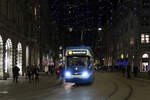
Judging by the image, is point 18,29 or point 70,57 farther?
point 18,29

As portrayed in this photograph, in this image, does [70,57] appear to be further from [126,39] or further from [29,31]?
[126,39]

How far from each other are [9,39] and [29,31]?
41.1ft

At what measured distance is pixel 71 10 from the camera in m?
68.2

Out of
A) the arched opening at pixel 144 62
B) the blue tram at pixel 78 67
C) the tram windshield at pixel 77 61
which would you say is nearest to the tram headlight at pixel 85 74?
the blue tram at pixel 78 67

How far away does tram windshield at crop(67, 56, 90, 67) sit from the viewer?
2653cm

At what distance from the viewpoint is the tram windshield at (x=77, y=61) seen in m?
26.5

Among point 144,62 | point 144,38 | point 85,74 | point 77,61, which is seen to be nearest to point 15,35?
point 77,61

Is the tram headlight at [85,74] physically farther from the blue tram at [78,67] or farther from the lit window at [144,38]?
the lit window at [144,38]

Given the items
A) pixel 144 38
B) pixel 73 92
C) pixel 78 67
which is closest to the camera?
pixel 73 92

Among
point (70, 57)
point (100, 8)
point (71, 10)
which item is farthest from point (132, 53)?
point (100, 8)

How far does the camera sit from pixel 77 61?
2670 cm

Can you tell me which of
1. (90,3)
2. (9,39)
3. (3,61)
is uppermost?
(90,3)

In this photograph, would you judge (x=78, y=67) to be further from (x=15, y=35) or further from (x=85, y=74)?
(x=15, y=35)

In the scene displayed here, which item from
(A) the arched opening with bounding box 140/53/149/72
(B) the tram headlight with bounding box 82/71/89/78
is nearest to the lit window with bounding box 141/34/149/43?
(A) the arched opening with bounding box 140/53/149/72
